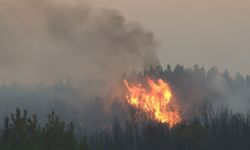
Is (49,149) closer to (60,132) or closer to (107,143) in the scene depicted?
(60,132)

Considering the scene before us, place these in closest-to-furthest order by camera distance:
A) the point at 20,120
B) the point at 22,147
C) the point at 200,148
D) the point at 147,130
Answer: the point at 22,147
the point at 20,120
the point at 200,148
the point at 147,130

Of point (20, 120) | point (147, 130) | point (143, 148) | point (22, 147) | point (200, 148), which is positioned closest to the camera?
point (22, 147)

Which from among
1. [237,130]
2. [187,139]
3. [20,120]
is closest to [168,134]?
[187,139]

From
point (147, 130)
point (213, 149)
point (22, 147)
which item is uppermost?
point (147, 130)

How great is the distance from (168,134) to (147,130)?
12.2 metres

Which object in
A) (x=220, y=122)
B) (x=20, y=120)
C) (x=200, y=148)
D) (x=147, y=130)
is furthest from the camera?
(x=220, y=122)

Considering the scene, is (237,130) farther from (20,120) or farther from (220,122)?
(20,120)

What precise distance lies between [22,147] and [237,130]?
14063 centimetres

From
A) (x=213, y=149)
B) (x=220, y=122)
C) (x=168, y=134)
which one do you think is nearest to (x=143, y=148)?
(x=168, y=134)

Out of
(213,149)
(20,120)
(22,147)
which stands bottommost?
(22,147)

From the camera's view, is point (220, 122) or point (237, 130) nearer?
point (237, 130)

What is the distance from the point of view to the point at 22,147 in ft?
126

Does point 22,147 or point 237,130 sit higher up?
point 237,130

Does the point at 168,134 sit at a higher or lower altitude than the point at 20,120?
higher
